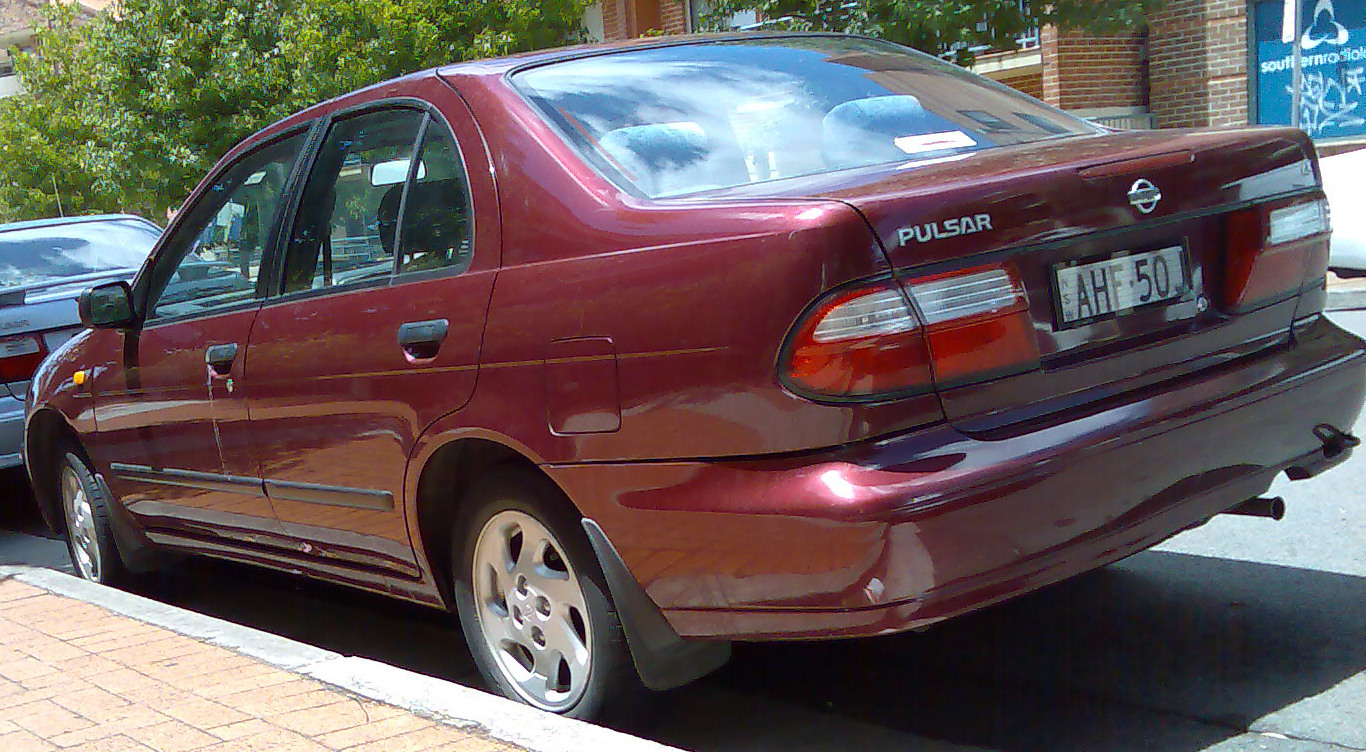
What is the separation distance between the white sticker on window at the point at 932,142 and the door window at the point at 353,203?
131cm

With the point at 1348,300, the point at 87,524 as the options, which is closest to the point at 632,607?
the point at 87,524

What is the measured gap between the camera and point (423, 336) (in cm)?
382

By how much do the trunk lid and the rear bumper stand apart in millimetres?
72

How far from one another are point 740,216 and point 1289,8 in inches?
471

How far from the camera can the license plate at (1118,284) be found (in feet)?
10.4

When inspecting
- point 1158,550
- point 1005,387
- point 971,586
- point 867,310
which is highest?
point 867,310

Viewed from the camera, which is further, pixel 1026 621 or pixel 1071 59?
pixel 1071 59

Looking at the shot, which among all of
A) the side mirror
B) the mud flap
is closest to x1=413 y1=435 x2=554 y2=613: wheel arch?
the mud flap

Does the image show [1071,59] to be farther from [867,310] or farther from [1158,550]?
[867,310]

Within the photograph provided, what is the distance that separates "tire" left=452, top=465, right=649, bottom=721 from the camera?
3.51 meters

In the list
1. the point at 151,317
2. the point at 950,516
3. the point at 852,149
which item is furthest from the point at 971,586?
the point at 151,317

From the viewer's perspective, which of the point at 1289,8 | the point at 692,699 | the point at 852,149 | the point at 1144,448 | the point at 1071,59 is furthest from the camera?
the point at 1071,59

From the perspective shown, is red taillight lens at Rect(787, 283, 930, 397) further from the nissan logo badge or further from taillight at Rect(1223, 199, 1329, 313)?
taillight at Rect(1223, 199, 1329, 313)

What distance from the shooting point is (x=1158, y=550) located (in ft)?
16.6
